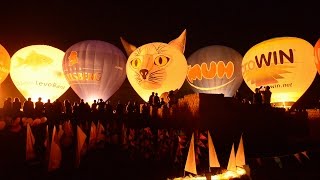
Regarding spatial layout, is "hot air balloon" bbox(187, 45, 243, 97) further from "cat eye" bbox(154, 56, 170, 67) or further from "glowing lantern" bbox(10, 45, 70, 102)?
"glowing lantern" bbox(10, 45, 70, 102)

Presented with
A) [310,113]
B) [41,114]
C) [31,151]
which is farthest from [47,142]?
[310,113]

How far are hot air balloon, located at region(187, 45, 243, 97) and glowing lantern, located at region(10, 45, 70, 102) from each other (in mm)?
7818

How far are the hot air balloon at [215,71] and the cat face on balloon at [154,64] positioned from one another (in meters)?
2.34

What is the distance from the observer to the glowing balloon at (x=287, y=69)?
62.2 ft

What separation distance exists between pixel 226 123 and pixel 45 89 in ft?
36.7

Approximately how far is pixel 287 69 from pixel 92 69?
10.0 metres

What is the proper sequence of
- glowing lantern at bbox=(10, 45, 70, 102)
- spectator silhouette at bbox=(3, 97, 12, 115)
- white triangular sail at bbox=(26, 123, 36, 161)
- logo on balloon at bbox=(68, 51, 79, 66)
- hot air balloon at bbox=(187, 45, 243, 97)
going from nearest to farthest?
white triangular sail at bbox=(26, 123, 36, 161), spectator silhouette at bbox=(3, 97, 12, 115), logo on balloon at bbox=(68, 51, 79, 66), glowing lantern at bbox=(10, 45, 70, 102), hot air balloon at bbox=(187, 45, 243, 97)

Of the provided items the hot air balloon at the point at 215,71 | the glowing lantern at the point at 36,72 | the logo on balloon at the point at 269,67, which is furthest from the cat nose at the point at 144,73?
the logo on balloon at the point at 269,67

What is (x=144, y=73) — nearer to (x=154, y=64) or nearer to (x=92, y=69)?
(x=154, y=64)

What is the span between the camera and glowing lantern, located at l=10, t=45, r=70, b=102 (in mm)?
20792

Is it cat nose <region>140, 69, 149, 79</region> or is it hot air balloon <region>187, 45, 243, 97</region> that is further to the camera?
hot air balloon <region>187, 45, 243, 97</region>

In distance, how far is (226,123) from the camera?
14156 millimetres

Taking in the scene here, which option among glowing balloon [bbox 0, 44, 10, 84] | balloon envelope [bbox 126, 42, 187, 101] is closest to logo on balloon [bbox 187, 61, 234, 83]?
balloon envelope [bbox 126, 42, 187, 101]

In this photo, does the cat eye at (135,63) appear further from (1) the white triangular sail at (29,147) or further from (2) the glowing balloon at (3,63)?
(1) the white triangular sail at (29,147)
